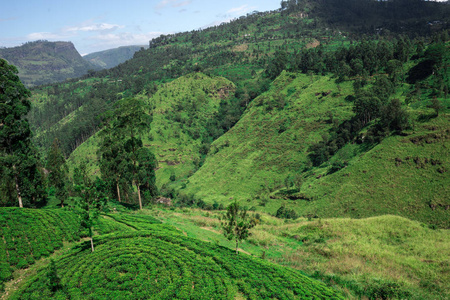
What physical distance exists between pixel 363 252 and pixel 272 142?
8506 cm

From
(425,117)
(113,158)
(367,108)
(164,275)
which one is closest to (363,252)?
(164,275)

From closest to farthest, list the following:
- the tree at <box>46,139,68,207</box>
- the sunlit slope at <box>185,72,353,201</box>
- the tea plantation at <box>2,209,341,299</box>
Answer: the tea plantation at <box>2,209,341,299</box> < the tree at <box>46,139,68,207</box> < the sunlit slope at <box>185,72,353,201</box>

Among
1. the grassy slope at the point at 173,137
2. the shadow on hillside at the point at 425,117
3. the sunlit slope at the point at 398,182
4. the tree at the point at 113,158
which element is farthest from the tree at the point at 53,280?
the grassy slope at the point at 173,137

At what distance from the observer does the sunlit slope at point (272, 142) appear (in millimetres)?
102438

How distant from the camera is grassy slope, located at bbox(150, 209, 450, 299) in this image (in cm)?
2817

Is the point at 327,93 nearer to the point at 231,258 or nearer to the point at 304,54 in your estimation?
the point at 304,54

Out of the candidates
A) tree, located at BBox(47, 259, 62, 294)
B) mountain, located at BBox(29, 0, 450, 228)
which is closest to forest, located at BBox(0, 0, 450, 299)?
tree, located at BBox(47, 259, 62, 294)

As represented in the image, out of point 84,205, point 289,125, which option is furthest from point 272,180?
point 84,205

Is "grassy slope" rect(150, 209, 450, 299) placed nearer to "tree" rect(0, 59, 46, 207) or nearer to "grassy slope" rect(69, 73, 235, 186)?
"tree" rect(0, 59, 46, 207)

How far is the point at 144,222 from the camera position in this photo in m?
41.4

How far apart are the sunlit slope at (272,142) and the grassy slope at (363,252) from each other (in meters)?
45.9

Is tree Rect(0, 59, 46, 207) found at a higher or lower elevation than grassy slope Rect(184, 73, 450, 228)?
higher

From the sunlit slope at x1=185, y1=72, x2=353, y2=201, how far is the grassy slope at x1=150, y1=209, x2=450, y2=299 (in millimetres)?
45945

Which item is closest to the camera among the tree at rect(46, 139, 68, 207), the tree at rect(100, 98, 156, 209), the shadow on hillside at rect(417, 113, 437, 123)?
the tree at rect(100, 98, 156, 209)
